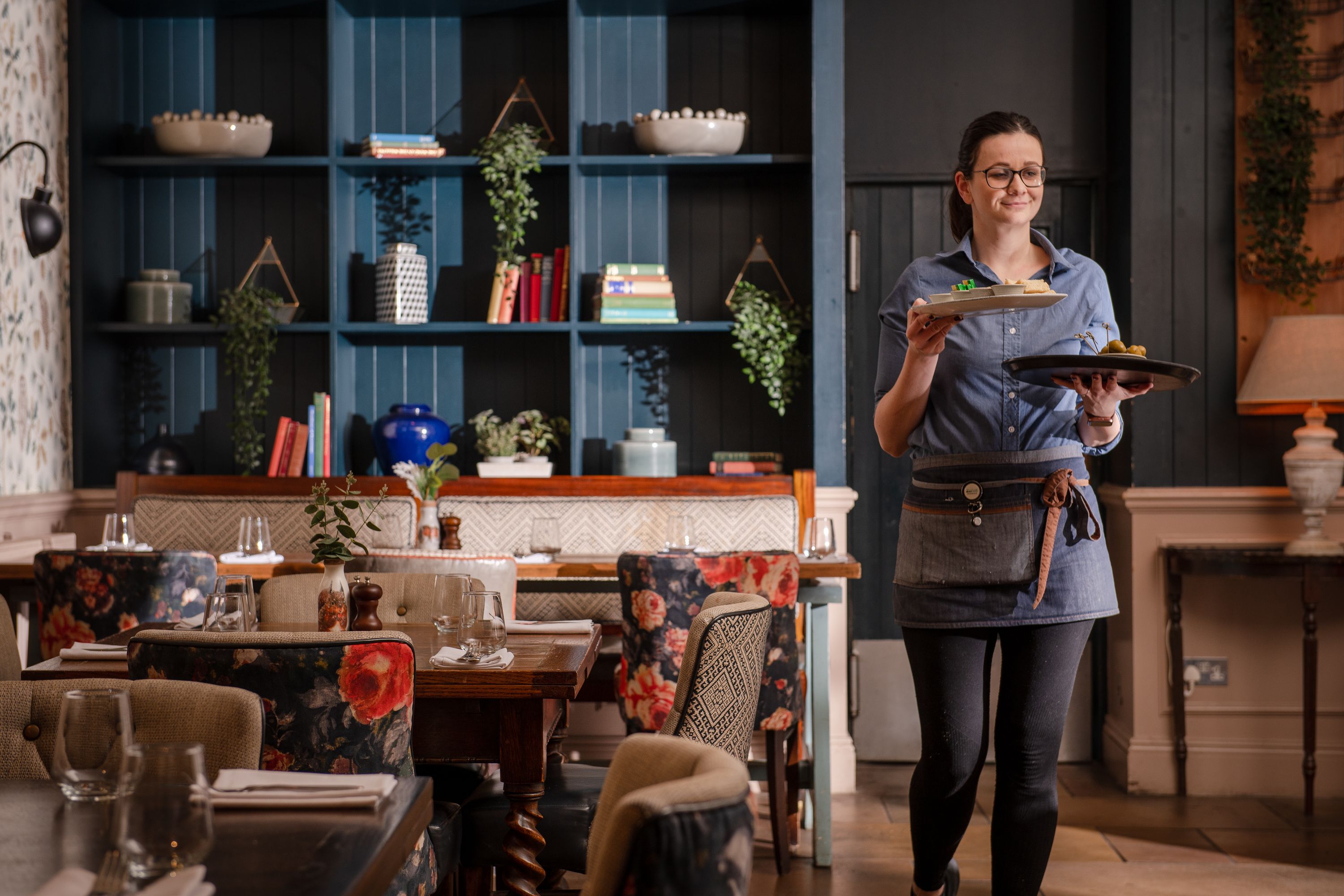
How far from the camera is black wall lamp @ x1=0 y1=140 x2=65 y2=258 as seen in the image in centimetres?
350

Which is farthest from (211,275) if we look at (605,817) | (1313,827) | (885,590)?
(1313,827)

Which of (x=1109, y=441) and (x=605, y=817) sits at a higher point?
(x=1109, y=441)

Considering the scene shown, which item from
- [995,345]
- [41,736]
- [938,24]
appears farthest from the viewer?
[938,24]

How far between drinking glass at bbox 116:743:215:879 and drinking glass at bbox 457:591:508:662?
1091 mm

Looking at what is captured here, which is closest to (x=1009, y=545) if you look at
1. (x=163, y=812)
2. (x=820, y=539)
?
(x=163, y=812)

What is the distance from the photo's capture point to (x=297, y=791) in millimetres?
1282

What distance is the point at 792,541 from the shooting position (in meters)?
4.10

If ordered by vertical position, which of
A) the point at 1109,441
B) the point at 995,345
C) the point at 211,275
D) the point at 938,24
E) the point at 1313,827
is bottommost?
the point at 1313,827

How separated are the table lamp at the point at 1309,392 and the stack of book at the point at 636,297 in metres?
2.00

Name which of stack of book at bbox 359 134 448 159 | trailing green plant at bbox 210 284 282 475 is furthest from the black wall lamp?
stack of book at bbox 359 134 448 159

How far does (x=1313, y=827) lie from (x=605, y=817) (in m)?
3.30

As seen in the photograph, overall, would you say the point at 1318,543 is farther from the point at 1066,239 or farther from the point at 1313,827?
the point at 1066,239

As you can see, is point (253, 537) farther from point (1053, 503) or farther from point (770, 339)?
point (1053, 503)

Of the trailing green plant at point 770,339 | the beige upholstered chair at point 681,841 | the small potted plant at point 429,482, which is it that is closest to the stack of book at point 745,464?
the trailing green plant at point 770,339
